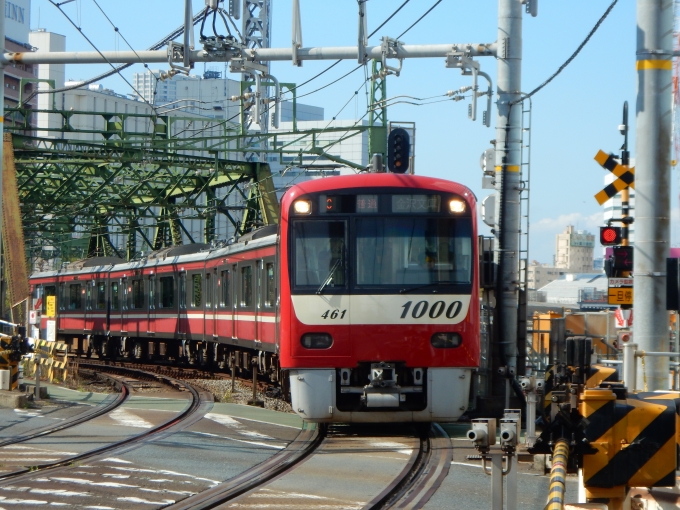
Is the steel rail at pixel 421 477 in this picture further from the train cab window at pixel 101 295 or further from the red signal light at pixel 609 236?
the train cab window at pixel 101 295

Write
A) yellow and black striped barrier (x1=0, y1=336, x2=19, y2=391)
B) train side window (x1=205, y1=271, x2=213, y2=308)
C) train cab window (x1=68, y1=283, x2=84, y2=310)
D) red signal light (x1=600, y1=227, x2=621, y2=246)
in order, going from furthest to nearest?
train cab window (x1=68, y1=283, x2=84, y2=310) < train side window (x1=205, y1=271, x2=213, y2=308) < yellow and black striped barrier (x1=0, y1=336, x2=19, y2=391) < red signal light (x1=600, y1=227, x2=621, y2=246)

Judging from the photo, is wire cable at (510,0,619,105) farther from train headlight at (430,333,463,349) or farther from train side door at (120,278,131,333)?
train side door at (120,278,131,333)

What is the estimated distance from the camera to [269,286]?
16984mm

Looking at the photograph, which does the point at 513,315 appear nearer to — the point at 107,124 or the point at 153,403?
the point at 153,403

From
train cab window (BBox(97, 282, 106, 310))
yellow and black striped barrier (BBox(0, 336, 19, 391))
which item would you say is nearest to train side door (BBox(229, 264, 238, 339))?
yellow and black striped barrier (BBox(0, 336, 19, 391))

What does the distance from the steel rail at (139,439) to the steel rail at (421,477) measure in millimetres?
3099

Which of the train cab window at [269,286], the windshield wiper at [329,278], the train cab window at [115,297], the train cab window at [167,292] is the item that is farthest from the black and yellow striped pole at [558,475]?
the train cab window at [115,297]

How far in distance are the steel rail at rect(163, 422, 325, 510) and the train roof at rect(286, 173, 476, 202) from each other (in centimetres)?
283

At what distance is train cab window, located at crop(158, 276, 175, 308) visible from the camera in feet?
88.2

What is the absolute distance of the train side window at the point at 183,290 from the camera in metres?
25.8

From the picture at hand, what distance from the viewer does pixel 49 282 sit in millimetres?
37219

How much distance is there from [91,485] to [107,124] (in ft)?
64.0

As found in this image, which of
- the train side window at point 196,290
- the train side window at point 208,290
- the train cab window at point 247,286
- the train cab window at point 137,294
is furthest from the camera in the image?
the train cab window at point 137,294

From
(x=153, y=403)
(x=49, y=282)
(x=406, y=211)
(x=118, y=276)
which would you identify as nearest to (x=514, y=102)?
(x=406, y=211)
